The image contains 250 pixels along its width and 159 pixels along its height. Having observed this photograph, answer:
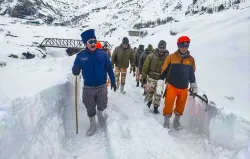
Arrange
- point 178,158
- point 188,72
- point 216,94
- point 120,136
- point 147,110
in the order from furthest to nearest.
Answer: point 147,110, point 216,94, point 188,72, point 120,136, point 178,158

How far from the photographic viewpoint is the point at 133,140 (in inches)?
161

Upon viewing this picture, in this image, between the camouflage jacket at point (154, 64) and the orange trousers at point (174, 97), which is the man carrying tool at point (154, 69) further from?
the orange trousers at point (174, 97)

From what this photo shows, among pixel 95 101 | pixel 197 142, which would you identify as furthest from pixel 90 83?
pixel 197 142

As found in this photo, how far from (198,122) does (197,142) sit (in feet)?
2.02

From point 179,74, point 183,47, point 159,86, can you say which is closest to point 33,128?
point 159,86

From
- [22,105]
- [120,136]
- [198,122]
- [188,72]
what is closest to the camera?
[22,105]

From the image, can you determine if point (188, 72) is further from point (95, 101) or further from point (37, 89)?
point (37, 89)

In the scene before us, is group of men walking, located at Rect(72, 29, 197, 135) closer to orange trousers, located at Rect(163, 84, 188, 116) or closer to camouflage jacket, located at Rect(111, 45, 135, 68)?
orange trousers, located at Rect(163, 84, 188, 116)

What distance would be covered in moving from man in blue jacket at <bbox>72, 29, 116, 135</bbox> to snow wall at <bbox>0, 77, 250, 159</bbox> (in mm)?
740

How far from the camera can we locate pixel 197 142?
4.34 meters

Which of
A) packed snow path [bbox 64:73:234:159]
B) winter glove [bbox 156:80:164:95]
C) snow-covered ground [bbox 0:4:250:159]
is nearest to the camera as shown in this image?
snow-covered ground [bbox 0:4:250:159]

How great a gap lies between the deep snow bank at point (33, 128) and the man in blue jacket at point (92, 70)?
28.1 inches

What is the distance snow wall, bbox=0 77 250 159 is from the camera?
2807mm

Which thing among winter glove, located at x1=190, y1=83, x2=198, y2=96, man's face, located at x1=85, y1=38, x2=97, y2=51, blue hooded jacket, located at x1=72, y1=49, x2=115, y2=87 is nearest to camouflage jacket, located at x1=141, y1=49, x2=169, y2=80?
winter glove, located at x1=190, y1=83, x2=198, y2=96
